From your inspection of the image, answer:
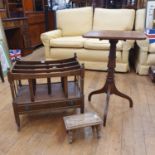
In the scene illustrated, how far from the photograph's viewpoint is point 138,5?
146 inches

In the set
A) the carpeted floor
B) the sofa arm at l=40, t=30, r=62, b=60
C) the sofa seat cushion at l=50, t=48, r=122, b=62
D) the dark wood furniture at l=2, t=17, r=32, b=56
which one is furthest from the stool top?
the dark wood furniture at l=2, t=17, r=32, b=56

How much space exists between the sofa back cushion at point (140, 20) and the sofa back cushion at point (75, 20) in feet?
2.60

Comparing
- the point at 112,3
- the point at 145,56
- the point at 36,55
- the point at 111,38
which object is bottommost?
the point at 36,55

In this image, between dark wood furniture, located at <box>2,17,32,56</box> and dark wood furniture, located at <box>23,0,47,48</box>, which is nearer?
dark wood furniture, located at <box>2,17,32,56</box>

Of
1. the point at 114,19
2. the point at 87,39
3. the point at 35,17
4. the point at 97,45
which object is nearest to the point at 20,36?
the point at 35,17

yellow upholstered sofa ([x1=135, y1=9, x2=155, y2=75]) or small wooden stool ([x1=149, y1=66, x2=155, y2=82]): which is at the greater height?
yellow upholstered sofa ([x1=135, y1=9, x2=155, y2=75])

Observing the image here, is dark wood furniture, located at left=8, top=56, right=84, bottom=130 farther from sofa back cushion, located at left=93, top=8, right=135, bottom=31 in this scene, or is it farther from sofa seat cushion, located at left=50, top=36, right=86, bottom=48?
sofa back cushion, located at left=93, top=8, right=135, bottom=31

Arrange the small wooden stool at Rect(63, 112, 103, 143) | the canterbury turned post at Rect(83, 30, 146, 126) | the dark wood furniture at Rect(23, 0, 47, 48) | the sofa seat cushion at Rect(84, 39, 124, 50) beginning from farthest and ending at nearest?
the dark wood furniture at Rect(23, 0, 47, 48) < the sofa seat cushion at Rect(84, 39, 124, 50) < the canterbury turned post at Rect(83, 30, 146, 126) < the small wooden stool at Rect(63, 112, 103, 143)

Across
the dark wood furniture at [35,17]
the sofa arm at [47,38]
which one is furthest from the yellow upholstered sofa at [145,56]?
the dark wood furniture at [35,17]

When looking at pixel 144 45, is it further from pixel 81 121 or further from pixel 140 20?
pixel 81 121

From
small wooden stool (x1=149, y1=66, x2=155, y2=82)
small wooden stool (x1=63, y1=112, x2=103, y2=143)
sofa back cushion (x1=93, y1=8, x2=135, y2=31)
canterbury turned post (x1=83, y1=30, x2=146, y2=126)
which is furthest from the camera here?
sofa back cushion (x1=93, y1=8, x2=135, y2=31)

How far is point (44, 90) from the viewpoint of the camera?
1.82m

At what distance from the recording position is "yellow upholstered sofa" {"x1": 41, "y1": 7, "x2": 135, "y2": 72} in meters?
2.90

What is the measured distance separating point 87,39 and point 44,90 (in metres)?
1.52
